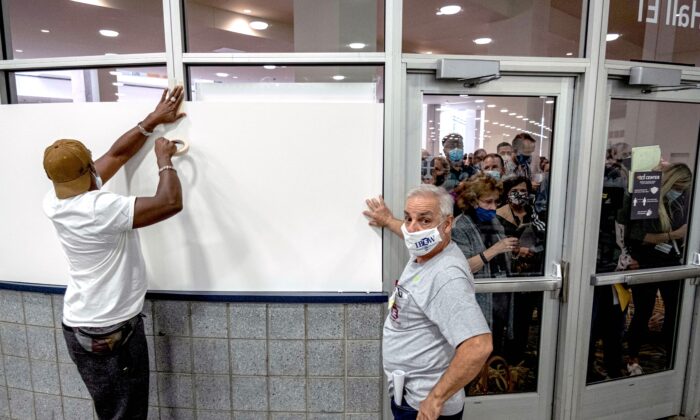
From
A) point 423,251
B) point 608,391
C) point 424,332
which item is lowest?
point 608,391

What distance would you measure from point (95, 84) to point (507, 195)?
214cm

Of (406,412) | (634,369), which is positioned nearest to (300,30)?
(406,412)

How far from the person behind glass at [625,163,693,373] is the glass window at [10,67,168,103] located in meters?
2.61

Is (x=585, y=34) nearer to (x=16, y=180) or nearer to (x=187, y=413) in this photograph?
(x=187, y=413)

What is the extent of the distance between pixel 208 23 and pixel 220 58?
29 cm

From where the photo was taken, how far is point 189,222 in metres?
1.89

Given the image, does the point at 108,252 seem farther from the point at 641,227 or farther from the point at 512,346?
the point at 641,227

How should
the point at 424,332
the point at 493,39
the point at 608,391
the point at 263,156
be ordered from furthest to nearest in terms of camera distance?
the point at 608,391, the point at 493,39, the point at 263,156, the point at 424,332

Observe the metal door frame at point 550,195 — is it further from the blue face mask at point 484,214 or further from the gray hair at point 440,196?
the gray hair at point 440,196

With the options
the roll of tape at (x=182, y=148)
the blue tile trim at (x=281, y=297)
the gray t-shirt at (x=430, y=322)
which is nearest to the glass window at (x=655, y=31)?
the gray t-shirt at (x=430, y=322)

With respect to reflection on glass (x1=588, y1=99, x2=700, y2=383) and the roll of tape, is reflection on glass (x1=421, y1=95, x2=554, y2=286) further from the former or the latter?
the roll of tape

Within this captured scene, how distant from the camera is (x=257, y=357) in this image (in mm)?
1925

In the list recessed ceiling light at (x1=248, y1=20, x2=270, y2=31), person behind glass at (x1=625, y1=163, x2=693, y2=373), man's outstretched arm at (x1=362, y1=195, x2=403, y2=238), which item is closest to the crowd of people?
person behind glass at (x1=625, y1=163, x2=693, y2=373)

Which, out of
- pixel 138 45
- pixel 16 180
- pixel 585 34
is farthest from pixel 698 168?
pixel 16 180
